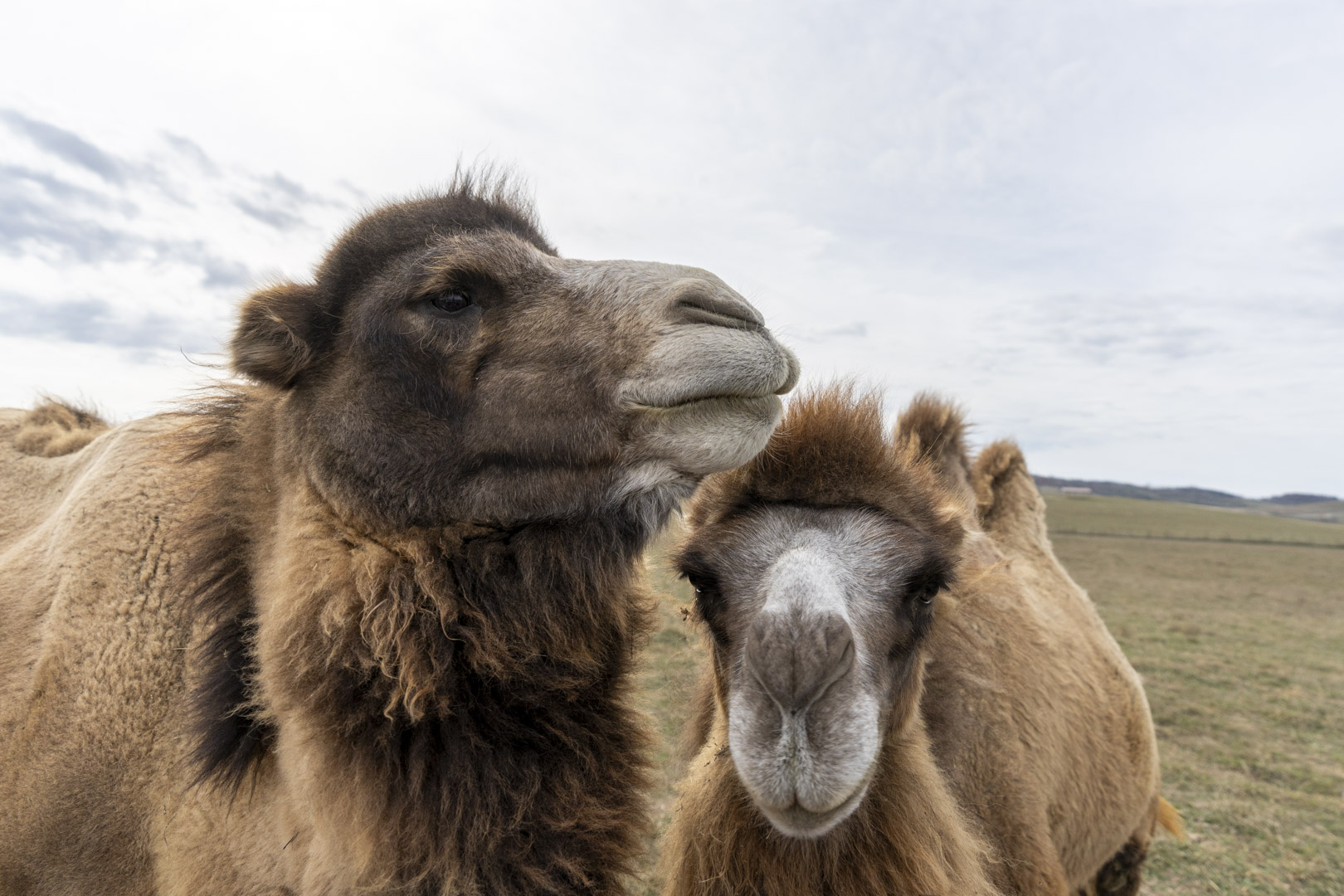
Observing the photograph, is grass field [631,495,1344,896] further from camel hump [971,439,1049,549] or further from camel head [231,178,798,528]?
camel hump [971,439,1049,549]

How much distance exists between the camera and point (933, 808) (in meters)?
2.48

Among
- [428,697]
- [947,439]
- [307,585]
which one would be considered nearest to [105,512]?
[307,585]

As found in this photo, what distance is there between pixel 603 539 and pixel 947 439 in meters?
3.02

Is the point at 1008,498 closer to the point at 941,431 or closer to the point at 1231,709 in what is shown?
the point at 941,431

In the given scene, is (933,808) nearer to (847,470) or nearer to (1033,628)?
(847,470)

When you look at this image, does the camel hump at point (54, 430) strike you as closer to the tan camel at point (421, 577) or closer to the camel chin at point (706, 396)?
the tan camel at point (421, 577)

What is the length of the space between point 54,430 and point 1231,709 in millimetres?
13841

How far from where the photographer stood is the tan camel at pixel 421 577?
2023 mm

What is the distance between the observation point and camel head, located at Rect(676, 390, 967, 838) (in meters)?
1.98

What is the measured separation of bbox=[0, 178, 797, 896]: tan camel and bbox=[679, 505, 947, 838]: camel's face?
0.36m

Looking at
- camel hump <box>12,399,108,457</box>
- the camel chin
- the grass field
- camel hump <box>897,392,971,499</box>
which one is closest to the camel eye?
the camel chin

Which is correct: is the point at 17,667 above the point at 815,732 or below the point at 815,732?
below

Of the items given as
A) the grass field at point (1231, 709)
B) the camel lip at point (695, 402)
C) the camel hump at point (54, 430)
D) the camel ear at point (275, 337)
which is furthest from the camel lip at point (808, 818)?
the camel hump at point (54, 430)

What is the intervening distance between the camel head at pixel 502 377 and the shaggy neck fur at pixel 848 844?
3.42 ft
